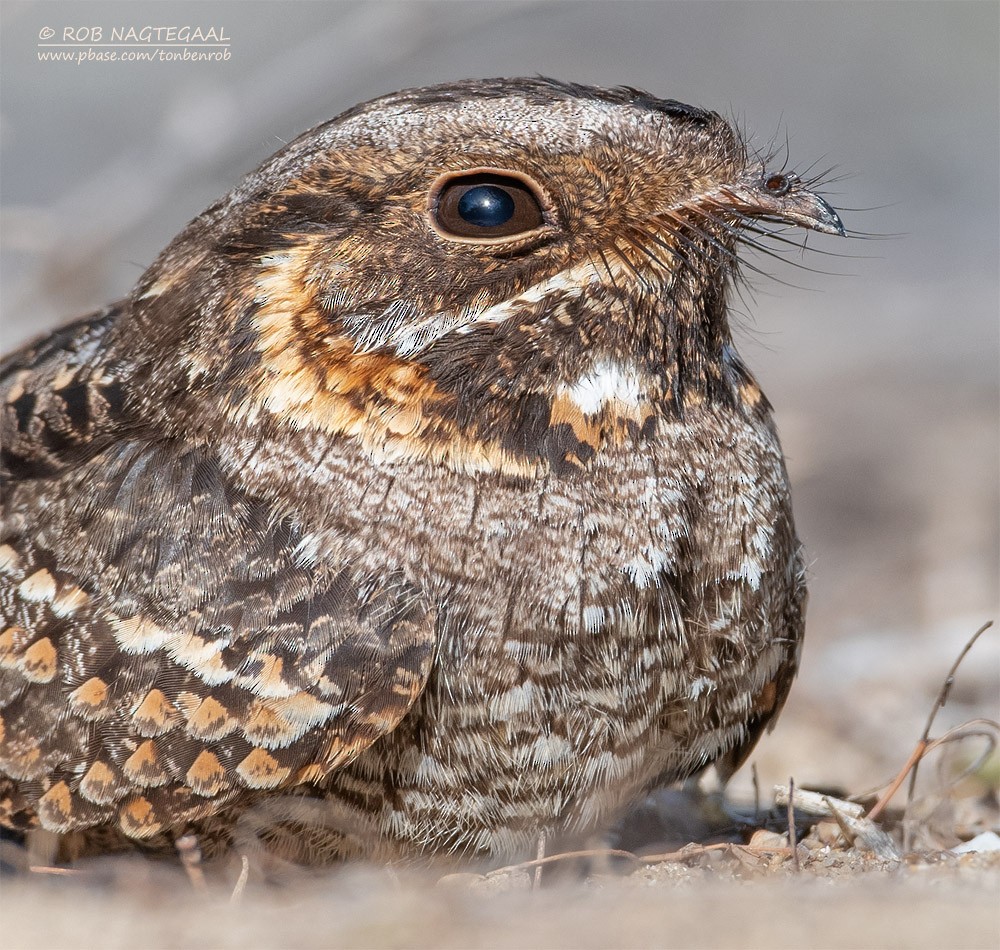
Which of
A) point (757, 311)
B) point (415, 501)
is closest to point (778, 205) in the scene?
point (415, 501)

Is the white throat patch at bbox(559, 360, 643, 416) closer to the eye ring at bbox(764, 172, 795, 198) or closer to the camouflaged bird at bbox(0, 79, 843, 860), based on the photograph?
the camouflaged bird at bbox(0, 79, 843, 860)

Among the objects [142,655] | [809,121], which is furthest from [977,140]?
[142,655]

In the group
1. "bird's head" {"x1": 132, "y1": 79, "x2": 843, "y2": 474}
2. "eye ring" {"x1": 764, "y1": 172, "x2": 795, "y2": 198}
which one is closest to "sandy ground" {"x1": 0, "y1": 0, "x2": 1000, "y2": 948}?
"eye ring" {"x1": 764, "y1": 172, "x2": 795, "y2": 198}

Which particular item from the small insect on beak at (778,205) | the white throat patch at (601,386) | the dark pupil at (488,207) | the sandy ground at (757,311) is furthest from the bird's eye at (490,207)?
the sandy ground at (757,311)

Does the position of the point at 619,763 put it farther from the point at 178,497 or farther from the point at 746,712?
the point at 178,497

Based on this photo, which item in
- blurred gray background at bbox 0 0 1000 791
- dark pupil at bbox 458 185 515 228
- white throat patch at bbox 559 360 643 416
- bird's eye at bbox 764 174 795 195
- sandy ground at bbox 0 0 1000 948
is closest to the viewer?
sandy ground at bbox 0 0 1000 948

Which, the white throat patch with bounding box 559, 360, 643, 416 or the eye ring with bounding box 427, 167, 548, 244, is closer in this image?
the eye ring with bounding box 427, 167, 548, 244
